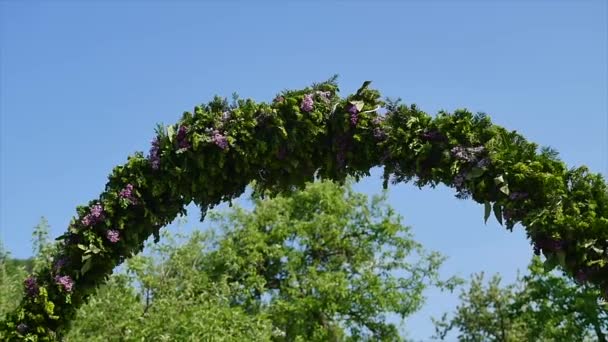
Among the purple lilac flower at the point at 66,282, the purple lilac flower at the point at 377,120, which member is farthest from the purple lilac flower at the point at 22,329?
the purple lilac flower at the point at 377,120

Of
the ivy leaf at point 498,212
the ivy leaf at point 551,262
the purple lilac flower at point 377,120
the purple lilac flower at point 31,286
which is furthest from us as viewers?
the purple lilac flower at point 31,286

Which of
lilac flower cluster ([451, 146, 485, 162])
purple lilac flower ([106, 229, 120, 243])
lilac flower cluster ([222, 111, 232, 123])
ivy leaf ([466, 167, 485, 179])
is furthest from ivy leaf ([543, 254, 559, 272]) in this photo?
purple lilac flower ([106, 229, 120, 243])

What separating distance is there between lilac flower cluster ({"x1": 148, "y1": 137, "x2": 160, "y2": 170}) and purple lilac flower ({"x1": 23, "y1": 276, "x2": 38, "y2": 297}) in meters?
1.45

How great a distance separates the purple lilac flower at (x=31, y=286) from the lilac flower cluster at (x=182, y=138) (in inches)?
68.0

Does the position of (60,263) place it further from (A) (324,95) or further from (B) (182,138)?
(A) (324,95)

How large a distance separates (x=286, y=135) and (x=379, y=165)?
764 mm

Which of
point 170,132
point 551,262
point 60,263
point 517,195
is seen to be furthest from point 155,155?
point 551,262

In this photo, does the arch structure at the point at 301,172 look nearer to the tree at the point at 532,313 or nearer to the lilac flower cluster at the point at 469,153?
the lilac flower cluster at the point at 469,153

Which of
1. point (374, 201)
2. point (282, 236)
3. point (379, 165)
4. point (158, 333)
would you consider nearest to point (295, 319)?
point (282, 236)

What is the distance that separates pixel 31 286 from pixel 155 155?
1553 mm

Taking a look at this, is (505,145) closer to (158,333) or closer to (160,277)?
(158,333)

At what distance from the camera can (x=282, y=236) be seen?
25094mm

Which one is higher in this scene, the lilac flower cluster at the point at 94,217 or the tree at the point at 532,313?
the tree at the point at 532,313

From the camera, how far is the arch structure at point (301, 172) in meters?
5.39
